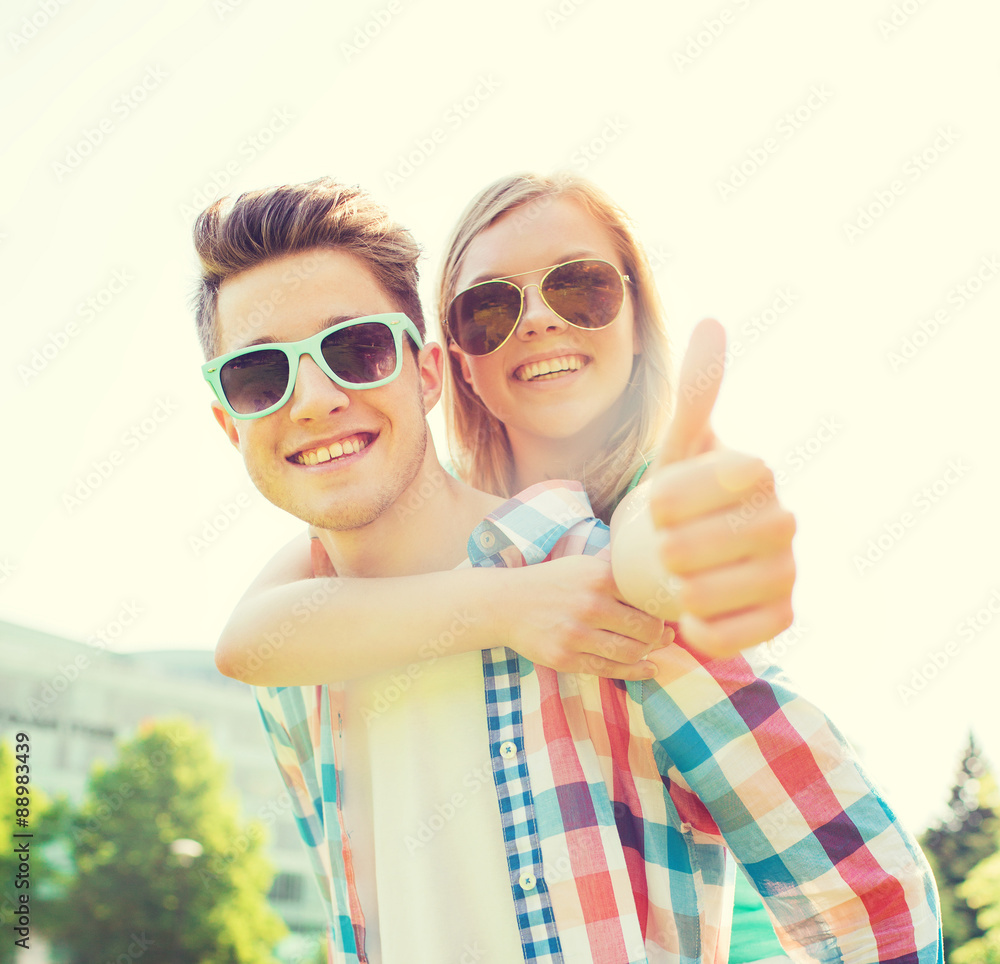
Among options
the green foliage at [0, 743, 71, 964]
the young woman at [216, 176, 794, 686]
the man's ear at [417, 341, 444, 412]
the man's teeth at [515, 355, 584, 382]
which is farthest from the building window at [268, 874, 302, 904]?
the man's ear at [417, 341, 444, 412]

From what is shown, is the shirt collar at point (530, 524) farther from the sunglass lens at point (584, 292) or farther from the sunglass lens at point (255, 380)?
the sunglass lens at point (584, 292)

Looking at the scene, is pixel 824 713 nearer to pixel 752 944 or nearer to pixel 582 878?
pixel 582 878

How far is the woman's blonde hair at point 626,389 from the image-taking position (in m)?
3.37

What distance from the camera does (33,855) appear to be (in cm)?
1834

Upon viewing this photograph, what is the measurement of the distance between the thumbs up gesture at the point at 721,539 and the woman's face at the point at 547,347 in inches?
82.0

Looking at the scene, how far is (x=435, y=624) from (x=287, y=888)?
40282 millimetres

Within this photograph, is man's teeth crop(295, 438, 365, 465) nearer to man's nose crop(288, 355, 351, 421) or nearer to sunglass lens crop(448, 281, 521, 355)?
man's nose crop(288, 355, 351, 421)

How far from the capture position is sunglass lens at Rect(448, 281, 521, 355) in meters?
3.24

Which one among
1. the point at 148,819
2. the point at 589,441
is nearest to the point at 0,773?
the point at 148,819

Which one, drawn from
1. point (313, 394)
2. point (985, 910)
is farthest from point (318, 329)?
point (985, 910)

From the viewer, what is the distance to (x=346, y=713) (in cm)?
243

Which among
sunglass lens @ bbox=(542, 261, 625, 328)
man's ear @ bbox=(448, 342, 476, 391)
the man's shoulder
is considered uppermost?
man's ear @ bbox=(448, 342, 476, 391)

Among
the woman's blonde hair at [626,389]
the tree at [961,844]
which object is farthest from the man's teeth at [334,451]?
the tree at [961,844]

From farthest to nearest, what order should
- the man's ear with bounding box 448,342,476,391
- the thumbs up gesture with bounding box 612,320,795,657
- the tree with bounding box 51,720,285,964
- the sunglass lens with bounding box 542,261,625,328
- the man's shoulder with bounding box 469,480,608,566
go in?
1. the tree with bounding box 51,720,285,964
2. the man's ear with bounding box 448,342,476,391
3. the sunglass lens with bounding box 542,261,625,328
4. the man's shoulder with bounding box 469,480,608,566
5. the thumbs up gesture with bounding box 612,320,795,657
